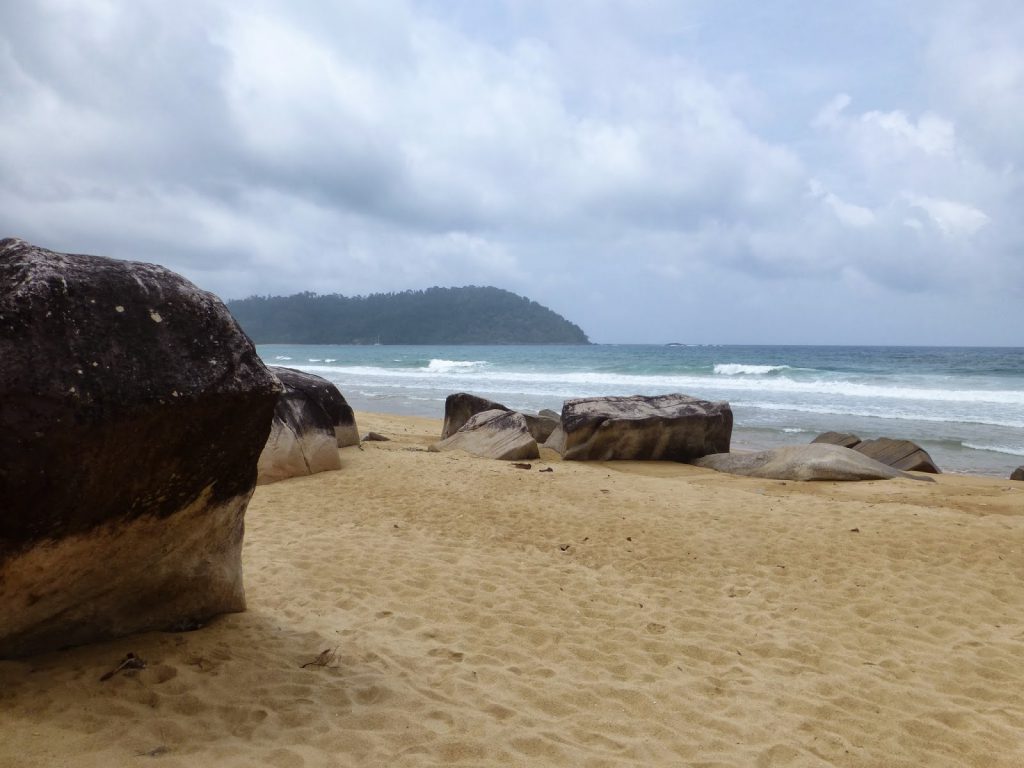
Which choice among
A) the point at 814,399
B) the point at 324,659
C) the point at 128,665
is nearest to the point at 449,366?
the point at 814,399

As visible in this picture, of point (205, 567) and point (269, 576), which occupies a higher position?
point (205, 567)

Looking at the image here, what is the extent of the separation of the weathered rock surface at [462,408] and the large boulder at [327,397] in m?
2.29

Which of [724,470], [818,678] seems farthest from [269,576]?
[724,470]

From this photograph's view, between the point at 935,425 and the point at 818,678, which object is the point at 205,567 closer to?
the point at 818,678

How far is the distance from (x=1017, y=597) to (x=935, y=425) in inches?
580

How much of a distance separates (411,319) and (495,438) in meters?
112

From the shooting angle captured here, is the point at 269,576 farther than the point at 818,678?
Yes

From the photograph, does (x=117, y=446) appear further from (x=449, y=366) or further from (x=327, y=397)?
(x=449, y=366)

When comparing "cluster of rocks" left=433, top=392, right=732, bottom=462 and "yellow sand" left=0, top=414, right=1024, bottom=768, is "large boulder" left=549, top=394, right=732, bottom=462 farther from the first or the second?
"yellow sand" left=0, top=414, right=1024, bottom=768

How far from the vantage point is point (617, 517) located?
7039mm

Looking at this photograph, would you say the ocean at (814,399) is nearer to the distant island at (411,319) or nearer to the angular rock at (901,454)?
the angular rock at (901,454)

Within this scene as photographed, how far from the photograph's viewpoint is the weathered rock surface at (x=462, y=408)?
12602mm

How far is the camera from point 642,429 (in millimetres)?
10883

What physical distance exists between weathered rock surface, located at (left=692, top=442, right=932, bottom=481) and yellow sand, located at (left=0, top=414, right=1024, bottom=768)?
2023 mm
